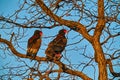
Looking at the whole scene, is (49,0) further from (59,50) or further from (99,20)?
(59,50)

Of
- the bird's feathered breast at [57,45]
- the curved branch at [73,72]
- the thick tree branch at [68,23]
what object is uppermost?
the thick tree branch at [68,23]

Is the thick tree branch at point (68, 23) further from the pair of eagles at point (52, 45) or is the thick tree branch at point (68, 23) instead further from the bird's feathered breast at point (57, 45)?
the bird's feathered breast at point (57, 45)

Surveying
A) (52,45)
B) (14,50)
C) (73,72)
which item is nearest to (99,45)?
(73,72)

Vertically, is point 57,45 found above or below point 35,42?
below

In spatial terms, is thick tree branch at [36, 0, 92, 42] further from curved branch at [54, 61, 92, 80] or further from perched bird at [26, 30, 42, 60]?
perched bird at [26, 30, 42, 60]

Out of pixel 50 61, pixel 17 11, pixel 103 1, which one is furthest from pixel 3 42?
pixel 103 1

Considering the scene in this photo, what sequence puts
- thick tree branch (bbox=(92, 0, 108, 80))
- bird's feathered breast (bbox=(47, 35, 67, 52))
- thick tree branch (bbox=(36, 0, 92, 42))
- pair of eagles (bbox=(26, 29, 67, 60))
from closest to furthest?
thick tree branch (bbox=(92, 0, 108, 80)) → thick tree branch (bbox=(36, 0, 92, 42)) → pair of eagles (bbox=(26, 29, 67, 60)) → bird's feathered breast (bbox=(47, 35, 67, 52))

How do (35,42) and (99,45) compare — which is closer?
(99,45)

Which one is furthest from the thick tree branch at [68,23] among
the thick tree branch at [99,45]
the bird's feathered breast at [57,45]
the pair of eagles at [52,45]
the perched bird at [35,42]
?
the perched bird at [35,42]

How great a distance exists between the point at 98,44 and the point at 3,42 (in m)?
1.96

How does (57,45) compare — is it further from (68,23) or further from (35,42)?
(68,23)

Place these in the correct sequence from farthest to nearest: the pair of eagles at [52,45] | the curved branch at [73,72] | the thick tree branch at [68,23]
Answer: the pair of eagles at [52,45], the thick tree branch at [68,23], the curved branch at [73,72]

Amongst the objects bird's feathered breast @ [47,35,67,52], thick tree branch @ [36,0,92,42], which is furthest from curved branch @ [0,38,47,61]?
bird's feathered breast @ [47,35,67,52]

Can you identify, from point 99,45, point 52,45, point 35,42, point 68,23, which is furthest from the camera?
point 35,42
